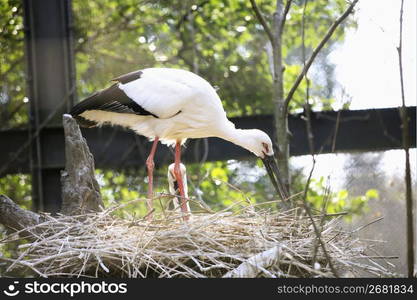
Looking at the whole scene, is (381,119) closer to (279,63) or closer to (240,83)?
(279,63)

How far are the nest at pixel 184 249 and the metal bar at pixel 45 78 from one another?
→ 1443 mm

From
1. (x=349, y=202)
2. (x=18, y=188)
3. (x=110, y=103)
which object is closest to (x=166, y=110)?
(x=110, y=103)

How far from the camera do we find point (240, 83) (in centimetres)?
473

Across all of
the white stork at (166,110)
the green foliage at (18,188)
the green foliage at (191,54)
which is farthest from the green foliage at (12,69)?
the white stork at (166,110)

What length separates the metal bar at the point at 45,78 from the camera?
13.3 feet

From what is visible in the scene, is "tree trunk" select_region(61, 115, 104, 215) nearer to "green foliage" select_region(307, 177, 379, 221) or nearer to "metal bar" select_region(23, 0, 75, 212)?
"metal bar" select_region(23, 0, 75, 212)

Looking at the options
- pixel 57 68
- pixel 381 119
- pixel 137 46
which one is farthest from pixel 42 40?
pixel 381 119

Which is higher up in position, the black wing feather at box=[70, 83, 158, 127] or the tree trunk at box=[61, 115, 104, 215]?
the black wing feather at box=[70, 83, 158, 127]

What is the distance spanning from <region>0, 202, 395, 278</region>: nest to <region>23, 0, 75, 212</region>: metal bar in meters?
1.44

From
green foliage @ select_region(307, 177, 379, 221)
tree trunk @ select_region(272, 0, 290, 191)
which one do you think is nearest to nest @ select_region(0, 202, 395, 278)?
tree trunk @ select_region(272, 0, 290, 191)

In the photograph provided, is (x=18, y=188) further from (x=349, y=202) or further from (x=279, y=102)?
(x=349, y=202)

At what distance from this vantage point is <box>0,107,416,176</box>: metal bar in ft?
12.3

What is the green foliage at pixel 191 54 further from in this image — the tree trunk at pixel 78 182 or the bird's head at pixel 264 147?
the tree trunk at pixel 78 182

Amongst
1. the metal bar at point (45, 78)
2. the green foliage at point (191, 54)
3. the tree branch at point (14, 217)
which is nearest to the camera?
the tree branch at point (14, 217)
